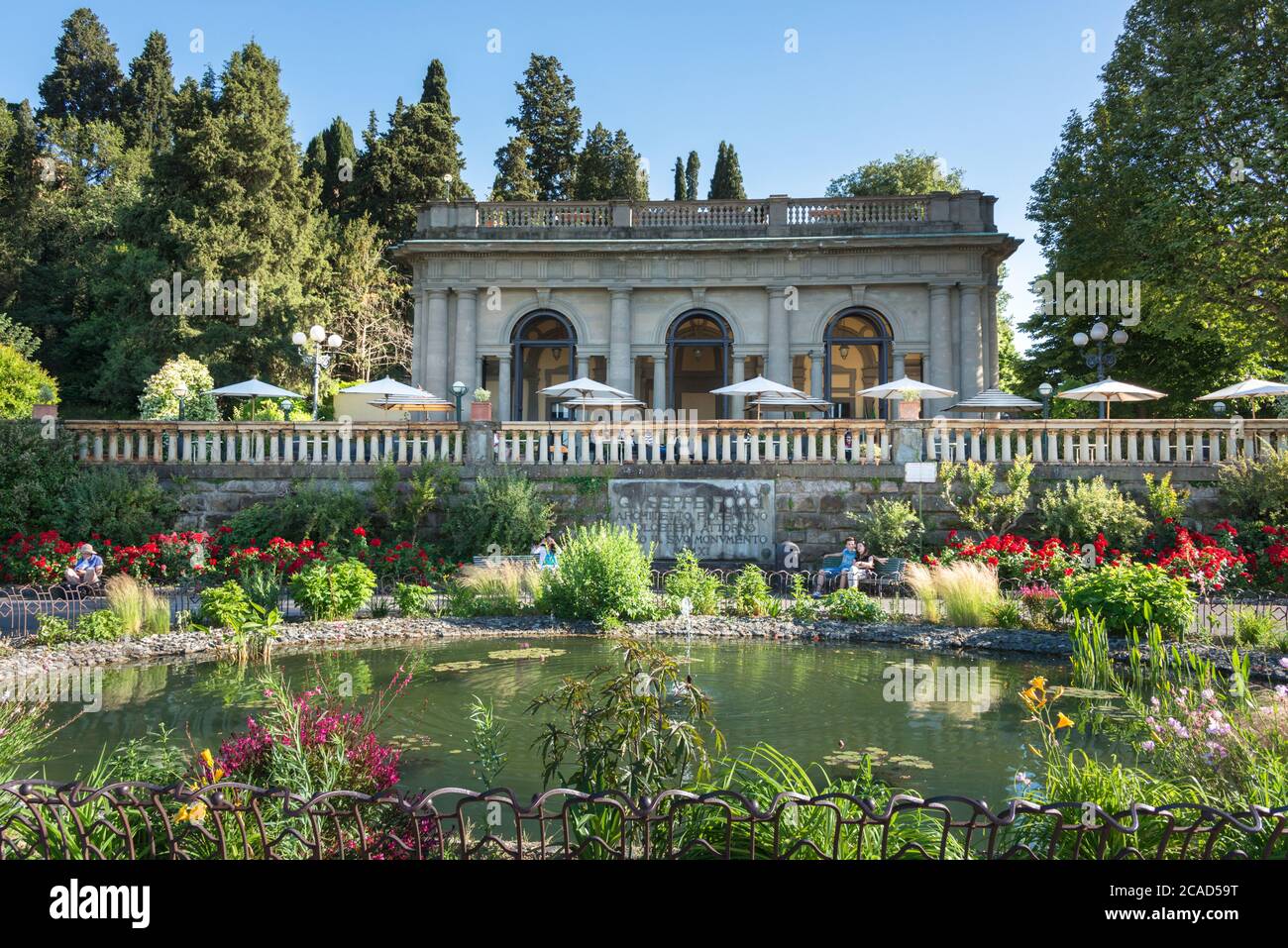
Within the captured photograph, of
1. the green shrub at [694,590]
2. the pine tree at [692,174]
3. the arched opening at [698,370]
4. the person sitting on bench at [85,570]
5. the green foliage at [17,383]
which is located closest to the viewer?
the green shrub at [694,590]

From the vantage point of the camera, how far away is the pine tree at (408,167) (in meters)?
41.5

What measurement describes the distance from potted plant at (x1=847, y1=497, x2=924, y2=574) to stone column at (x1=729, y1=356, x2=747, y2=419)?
10.2m

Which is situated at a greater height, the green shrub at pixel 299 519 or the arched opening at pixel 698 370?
the arched opening at pixel 698 370

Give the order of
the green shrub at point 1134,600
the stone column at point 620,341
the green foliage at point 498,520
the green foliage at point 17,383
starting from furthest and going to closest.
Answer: the stone column at point 620,341, the green foliage at point 17,383, the green foliage at point 498,520, the green shrub at point 1134,600

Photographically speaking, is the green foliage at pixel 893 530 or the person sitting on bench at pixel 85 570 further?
the green foliage at pixel 893 530

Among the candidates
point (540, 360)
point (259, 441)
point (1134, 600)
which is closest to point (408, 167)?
point (540, 360)

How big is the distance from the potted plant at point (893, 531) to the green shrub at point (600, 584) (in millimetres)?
4922

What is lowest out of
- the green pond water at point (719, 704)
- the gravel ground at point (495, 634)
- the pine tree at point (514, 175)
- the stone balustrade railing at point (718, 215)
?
the green pond water at point (719, 704)

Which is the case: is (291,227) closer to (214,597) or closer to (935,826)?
(214,597)

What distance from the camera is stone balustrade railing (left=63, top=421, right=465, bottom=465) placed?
17125 millimetres

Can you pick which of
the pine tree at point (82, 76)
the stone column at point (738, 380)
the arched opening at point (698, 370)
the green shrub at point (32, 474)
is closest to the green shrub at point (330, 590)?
the green shrub at point (32, 474)

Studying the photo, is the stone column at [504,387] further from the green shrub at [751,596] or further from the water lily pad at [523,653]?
the water lily pad at [523,653]

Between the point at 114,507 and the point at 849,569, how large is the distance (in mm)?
12538

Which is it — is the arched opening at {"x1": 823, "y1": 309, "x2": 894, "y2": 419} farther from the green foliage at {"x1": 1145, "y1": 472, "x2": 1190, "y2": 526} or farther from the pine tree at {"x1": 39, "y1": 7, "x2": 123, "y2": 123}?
the pine tree at {"x1": 39, "y1": 7, "x2": 123, "y2": 123}
